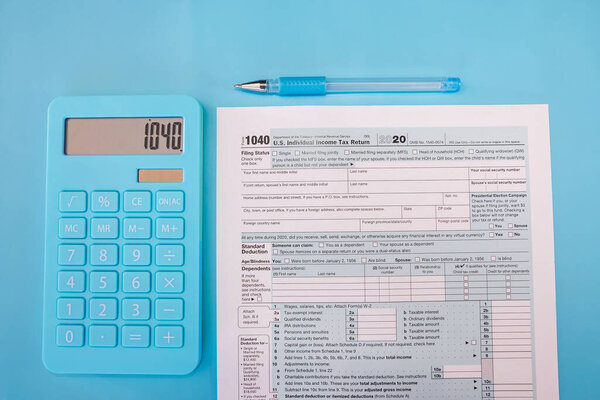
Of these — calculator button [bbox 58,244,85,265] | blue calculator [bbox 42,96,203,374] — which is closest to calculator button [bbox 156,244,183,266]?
blue calculator [bbox 42,96,203,374]

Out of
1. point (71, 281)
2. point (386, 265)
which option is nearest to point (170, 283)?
point (71, 281)

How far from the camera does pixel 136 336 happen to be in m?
0.46

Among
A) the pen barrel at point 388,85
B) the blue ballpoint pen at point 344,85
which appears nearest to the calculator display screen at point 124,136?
the blue ballpoint pen at point 344,85

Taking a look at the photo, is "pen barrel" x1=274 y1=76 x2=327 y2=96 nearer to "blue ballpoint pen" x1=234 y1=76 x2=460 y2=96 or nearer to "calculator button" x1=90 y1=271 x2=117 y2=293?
"blue ballpoint pen" x1=234 y1=76 x2=460 y2=96

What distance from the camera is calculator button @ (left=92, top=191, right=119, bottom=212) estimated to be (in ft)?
1.55

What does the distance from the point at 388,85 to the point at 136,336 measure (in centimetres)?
47

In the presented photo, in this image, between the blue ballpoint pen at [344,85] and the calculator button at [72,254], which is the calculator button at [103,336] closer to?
the calculator button at [72,254]

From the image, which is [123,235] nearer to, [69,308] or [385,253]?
[69,308]

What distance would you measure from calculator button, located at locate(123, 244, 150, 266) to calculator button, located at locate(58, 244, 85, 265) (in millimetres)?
59

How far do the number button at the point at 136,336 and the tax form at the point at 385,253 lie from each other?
0.09 meters
